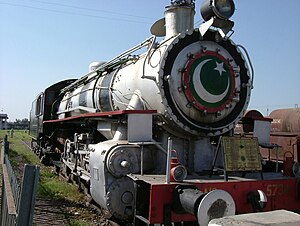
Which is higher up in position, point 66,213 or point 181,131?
point 181,131

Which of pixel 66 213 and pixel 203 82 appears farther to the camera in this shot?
pixel 66 213

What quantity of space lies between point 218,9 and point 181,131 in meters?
1.90

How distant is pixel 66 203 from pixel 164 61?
370 centimetres

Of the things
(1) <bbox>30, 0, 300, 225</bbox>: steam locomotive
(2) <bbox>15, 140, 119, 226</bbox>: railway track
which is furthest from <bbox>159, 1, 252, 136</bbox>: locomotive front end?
(2) <bbox>15, 140, 119, 226</bbox>: railway track

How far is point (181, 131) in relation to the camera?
570cm

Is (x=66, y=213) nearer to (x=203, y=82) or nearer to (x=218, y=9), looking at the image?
(x=203, y=82)

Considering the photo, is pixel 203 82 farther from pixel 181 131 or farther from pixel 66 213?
pixel 66 213

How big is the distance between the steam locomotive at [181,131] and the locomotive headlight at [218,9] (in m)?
0.01

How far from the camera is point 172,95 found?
18.1 feet

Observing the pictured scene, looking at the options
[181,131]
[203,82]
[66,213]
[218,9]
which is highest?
[218,9]

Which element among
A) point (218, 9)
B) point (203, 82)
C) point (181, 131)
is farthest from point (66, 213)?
point (218, 9)

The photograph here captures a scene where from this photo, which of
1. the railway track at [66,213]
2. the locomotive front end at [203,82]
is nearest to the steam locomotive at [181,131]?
the locomotive front end at [203,82]

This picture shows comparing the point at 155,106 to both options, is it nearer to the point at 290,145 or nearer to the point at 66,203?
the point at 66,203

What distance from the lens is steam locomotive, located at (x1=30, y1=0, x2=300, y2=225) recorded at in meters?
4.70
